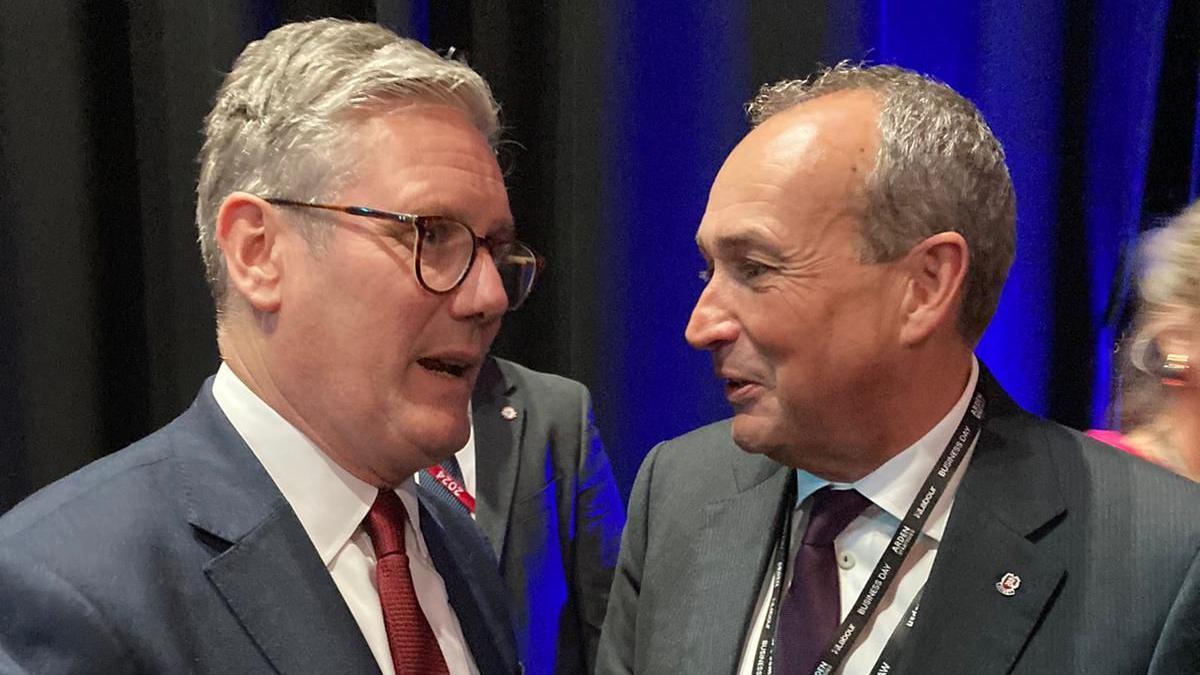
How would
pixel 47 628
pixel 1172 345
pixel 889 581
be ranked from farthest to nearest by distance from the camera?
pixel 1172 345 < pixel 889 581 < pixel 47 628

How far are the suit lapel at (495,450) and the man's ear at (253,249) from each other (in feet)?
3.88

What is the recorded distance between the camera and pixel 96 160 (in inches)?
127

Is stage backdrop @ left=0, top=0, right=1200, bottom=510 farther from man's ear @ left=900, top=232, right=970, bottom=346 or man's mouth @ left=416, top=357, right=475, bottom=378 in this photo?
man's mouth @ left=416, top=357, right=475, bottom=378

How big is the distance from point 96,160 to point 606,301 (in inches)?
58.4

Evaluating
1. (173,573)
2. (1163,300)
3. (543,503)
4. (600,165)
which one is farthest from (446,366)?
(600,165)

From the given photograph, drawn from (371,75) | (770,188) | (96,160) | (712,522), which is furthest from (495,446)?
(96,160)

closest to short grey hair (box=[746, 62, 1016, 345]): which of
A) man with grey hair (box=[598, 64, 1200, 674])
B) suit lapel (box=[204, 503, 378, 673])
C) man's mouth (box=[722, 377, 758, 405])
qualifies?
man with grey hair (box=[598, 64, 1200, 674])

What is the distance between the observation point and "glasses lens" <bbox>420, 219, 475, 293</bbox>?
147 cm

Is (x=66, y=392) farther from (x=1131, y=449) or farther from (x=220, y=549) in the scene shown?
(x=1131, y=449)

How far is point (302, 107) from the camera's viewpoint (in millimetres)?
1456

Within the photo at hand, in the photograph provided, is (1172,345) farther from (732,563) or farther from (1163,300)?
(732,563)

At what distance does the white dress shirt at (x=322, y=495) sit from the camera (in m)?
1.44

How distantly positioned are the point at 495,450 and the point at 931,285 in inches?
46.2

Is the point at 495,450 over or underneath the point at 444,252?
underneath
